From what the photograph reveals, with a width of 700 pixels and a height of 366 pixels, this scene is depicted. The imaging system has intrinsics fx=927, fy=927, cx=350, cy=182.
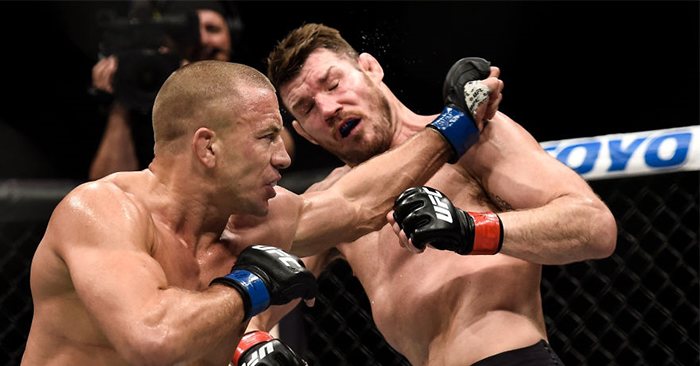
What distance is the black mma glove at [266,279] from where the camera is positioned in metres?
1.48

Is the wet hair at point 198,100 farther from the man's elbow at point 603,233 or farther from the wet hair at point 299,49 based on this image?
the man's elbow at point 603,233

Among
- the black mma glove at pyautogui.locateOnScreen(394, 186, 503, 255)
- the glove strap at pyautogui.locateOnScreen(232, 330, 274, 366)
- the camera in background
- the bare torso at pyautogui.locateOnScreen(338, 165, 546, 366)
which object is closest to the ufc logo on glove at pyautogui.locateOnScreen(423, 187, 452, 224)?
the black mma glove at pyautogui.locateOnScreen(394, 186, 503, 255)

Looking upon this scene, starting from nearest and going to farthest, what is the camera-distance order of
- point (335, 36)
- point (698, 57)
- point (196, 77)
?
point (196, 77)
point (335, 36)
point (698, 57)

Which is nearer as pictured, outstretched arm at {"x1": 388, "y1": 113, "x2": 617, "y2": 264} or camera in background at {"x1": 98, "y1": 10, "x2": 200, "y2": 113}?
outstretched arm at {"x1": 388, "y1": 113, "x2": 617, "y2": 264}

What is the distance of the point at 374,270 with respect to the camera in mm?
2076

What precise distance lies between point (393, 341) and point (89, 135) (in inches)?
101

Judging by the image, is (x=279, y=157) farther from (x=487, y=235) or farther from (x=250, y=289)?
(x=487, y=235)

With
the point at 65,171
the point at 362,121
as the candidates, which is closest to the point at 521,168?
the point at 362,121

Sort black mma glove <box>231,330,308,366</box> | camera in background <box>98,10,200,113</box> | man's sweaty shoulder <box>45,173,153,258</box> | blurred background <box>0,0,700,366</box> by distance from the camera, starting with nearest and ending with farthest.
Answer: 1. man's sweaty shoulder <box>45,173,153,258</box>
2. black mma glove <box>231,330,308,366</box>
3. blurred background <box>0,0,700,366</box>
4. camera in background <box>98,10,200,113</box>

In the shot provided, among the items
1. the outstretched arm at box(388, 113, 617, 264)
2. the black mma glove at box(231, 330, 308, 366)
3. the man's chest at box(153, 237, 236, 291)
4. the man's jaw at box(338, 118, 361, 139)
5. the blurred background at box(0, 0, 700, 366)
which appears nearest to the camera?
the man's chest at box(153, 237, 236, 291)

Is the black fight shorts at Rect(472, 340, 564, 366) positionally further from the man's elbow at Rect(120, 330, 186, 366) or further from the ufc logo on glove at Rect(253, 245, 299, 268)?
the man's elbow at Rect(120, 330, 186, 366)

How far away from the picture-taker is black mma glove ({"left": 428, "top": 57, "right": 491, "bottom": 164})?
73.0 inches

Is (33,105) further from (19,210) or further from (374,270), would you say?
(374,270)

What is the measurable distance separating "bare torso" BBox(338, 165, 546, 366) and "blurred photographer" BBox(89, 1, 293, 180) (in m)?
0.84
